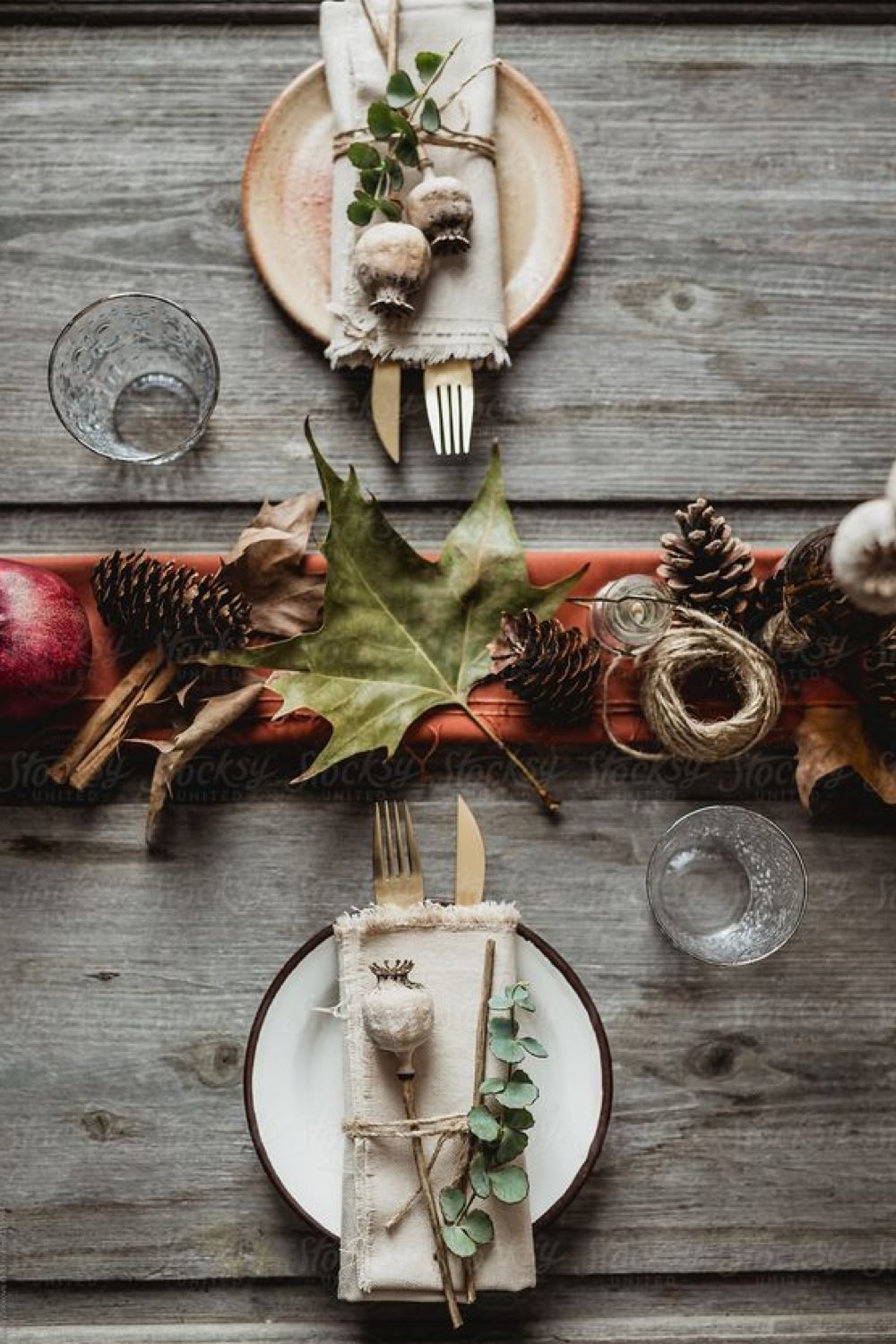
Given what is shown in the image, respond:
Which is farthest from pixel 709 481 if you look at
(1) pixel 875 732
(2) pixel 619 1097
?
(2) pixel 619 1097

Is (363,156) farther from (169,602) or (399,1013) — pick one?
(399,1013)

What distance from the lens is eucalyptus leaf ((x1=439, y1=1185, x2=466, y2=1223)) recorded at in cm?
94

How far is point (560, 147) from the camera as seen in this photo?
1.05m

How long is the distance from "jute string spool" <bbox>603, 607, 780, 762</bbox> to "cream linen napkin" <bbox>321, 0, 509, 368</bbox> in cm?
29

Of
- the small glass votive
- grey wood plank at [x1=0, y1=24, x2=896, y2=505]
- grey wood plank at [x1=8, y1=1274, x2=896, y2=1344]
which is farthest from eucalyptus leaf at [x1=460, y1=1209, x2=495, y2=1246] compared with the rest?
grey wood plank at [x1=0, y1=24, x2=896, y2=505]

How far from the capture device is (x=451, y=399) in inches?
40.7

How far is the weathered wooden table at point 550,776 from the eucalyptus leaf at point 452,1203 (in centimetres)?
12

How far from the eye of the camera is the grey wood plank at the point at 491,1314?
999 millimetres

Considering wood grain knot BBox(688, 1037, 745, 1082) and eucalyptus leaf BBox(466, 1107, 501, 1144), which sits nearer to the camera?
eucalyptus leaf BBox(466, 1107, 501, 1144)

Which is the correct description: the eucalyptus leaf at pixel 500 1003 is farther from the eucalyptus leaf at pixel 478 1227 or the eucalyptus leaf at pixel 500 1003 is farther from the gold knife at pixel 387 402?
the gold knife at pixel 387 402

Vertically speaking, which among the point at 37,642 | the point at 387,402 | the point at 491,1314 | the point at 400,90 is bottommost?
the point at 491,1314

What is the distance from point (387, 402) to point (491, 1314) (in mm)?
767

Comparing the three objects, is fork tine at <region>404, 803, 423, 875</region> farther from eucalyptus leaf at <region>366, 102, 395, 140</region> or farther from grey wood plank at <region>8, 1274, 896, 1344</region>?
eucalyptus leaf at <region>366, 102, 395, 140</region>

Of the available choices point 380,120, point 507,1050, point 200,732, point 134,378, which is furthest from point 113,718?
point 380,120
